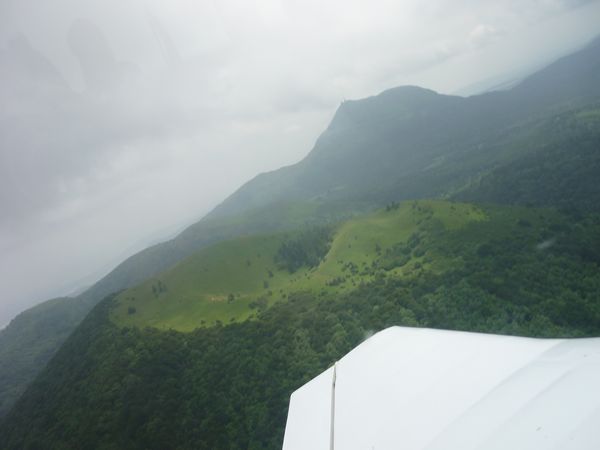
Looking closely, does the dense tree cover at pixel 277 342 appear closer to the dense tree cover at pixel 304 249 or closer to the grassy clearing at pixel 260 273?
the grassy clearing at pixel 260 273

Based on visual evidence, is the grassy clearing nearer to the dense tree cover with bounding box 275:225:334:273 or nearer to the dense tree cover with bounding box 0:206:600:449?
the dense tree cover with bounding box 275:225:334:273

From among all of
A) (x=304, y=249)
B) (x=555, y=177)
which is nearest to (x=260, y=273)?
(x=304, y=249)

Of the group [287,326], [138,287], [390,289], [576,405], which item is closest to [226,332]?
[287,326]

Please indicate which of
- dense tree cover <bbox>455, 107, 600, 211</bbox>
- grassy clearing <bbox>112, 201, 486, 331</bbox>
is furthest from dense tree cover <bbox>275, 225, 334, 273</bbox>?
dense tree cover <bbox>455, 107, 600, 211</bbox>

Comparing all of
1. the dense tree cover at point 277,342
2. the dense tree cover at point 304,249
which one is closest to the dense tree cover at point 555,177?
the dense tree cover at point 277,342

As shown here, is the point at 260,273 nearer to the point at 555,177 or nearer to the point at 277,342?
the point at 277,342

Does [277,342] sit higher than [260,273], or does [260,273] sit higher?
[260,273]

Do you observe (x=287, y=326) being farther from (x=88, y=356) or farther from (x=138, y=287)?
(x=138, y=287)

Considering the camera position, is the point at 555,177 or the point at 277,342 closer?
the point at 277,342
